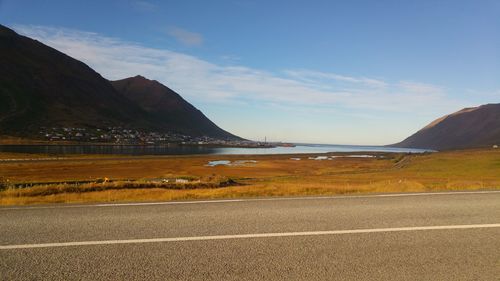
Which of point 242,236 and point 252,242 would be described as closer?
point 252,242

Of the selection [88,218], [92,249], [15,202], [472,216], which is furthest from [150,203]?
[472,216]

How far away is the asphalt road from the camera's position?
17.8 feet

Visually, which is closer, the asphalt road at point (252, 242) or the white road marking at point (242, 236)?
the asphalt road at point (252, 242)

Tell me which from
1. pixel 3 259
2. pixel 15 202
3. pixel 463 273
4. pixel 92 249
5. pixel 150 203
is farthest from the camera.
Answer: pixel 15 202

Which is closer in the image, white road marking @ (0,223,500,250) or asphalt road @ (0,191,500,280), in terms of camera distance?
asphalt road @ (0,191,500,280)

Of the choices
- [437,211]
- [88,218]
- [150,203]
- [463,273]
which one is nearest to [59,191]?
[150,203]

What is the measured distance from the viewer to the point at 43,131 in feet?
606

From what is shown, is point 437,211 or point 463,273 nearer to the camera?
point 463,273

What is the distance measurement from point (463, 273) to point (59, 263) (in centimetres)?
577

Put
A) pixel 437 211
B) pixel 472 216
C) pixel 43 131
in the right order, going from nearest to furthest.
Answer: pixel 472 216 → pixel 437 211 → pixel 43 131

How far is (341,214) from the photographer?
30.1 ft

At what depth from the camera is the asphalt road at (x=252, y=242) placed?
543 centimetres

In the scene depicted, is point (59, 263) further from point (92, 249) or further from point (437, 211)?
point (437, 211)

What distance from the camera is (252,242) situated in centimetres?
675
